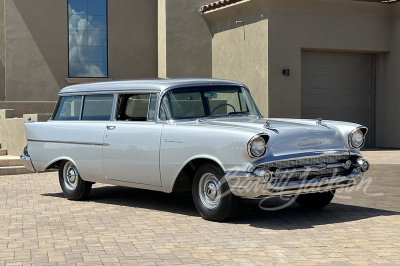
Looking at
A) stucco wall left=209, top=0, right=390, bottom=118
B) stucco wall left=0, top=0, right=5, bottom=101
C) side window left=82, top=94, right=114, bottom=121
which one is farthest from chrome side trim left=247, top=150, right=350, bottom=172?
stucco wall left=0, top=0, right=5, bottom=101

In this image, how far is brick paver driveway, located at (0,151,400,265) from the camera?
5.23 metres

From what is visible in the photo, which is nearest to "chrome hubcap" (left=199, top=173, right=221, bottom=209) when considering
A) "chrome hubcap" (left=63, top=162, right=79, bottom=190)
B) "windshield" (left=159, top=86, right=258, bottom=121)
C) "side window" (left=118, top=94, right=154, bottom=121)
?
"windshield" (left=159, top=86, right=258, bottom=121)

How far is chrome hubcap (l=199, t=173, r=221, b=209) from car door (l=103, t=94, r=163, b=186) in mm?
649

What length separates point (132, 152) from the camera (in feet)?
24.7

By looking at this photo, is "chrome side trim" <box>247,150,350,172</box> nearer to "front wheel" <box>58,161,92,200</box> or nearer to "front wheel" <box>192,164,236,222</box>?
"front wheel" <box>192,164,236,222</box>

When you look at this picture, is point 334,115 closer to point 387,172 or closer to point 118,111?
point 387,172

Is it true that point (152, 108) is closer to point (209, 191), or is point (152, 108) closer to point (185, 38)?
point (209, 191)

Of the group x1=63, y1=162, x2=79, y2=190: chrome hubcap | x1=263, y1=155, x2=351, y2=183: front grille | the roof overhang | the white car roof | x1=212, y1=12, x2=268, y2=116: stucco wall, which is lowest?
x1=63, y1=162, x2=79, y2=190: chrome hubcap

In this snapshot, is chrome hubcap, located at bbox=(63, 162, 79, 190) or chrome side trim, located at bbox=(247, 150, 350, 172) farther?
chrome hubcap, located at bbox=(63, 162, 79, 190)

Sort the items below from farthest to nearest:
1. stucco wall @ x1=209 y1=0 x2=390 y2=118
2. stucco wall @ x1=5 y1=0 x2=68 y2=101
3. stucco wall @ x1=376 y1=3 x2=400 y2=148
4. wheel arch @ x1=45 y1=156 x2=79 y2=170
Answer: stucco wall @ x1=5 y1=0 x2=68 y2=101
stucco wall @ x1=376 y1=3 x2=400 y2=148
stucco wall @ x1=209 y1=0 x2=390 y2=118
wheel arch @ x1=45 y1=156 x2=79 y2=170

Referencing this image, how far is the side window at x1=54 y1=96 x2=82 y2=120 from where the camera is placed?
8.74 m

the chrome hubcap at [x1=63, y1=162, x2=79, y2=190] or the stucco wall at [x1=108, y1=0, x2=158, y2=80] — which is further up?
the stucco wall at [x1=108, y1=0, x2=158, y2=80]

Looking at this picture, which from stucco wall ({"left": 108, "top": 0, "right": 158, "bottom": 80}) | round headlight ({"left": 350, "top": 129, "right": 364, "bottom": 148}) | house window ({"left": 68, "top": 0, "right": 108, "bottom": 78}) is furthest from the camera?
stucco wall ({"left": 108, "top": 0, "right": 158, "bottom": 80})

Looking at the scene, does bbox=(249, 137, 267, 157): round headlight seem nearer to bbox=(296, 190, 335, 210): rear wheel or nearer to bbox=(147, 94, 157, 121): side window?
bbox=(296, 190, 335, 210): rear wheel
